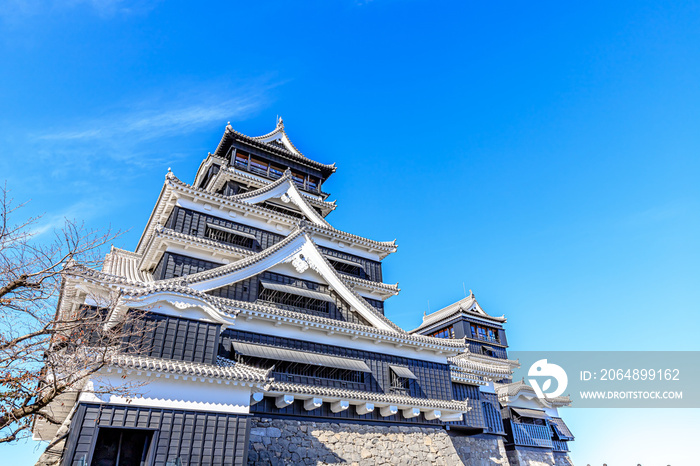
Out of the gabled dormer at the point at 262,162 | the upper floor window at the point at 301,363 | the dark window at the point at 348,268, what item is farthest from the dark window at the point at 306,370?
the gabled dormer at the point at 262,162

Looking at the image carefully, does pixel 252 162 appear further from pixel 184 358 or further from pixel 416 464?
pixel 416 464

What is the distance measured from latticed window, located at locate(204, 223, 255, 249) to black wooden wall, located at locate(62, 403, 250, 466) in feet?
31.3

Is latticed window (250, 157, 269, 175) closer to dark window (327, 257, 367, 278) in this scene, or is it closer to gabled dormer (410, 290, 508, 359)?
dark window (327, 257, 367, 278)

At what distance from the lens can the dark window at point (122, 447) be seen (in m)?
11.0

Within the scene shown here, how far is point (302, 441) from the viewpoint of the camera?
14141 millimetres

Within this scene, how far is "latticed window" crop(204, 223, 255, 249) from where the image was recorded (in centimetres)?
1965

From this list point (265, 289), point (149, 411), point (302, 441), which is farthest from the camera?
point (265, 289)

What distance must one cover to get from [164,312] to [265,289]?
4.89 m

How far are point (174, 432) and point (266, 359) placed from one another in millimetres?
4008

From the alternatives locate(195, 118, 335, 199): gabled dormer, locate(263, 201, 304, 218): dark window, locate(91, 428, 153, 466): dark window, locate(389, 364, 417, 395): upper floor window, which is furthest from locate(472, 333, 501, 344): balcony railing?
locate(91, 428, 153, 466): dark window

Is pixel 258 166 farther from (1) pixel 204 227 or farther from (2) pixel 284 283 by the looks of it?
(2) pixel 284 283

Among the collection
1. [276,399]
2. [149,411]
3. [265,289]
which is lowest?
[149,411]

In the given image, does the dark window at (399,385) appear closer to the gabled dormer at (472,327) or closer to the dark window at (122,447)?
the dark window at (122,447)

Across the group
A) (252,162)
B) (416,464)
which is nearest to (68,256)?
(416,464)
